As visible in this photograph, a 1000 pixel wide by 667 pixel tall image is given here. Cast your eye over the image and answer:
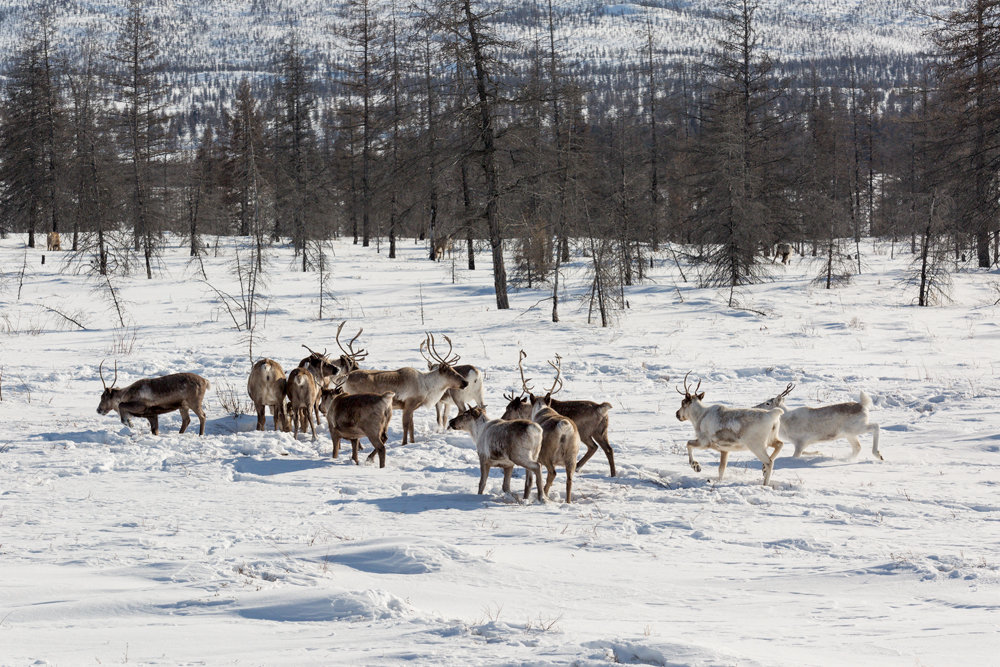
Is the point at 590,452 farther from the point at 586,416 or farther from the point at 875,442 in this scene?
the point at 875,442

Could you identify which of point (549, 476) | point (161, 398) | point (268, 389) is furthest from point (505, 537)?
point (161, 398)

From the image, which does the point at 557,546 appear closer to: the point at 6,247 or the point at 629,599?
the point at 629,599

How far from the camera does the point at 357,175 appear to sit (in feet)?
192

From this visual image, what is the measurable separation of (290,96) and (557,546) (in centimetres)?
5062

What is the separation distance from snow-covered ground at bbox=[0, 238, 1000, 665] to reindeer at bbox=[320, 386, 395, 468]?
0.42m

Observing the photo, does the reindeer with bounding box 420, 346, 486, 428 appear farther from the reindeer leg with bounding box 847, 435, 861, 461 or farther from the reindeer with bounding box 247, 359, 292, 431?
the reindeer leg with bounding box 847, 435, 861, 461

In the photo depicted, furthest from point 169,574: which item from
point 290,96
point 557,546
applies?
point 290,96

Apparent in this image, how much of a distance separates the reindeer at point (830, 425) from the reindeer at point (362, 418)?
5.27m

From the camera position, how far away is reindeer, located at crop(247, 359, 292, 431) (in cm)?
1177

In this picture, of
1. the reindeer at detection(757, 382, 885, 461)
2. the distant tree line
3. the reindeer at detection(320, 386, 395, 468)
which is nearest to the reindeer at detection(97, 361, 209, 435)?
the reindeer at detection(320, 386, 395, 468)

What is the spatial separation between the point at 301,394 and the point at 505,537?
502 cm

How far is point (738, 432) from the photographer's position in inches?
401

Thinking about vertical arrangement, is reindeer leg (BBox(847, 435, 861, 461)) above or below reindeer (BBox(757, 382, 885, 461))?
below

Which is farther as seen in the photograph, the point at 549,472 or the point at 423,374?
the point at 423,374
